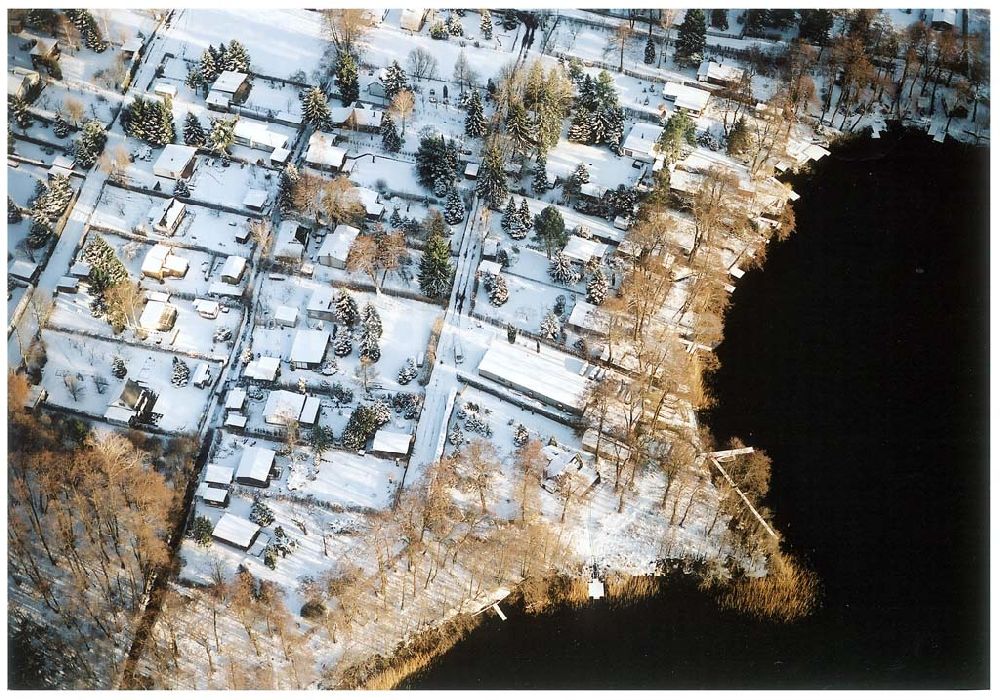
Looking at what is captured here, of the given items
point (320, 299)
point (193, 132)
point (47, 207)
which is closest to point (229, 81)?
point (193, 132)

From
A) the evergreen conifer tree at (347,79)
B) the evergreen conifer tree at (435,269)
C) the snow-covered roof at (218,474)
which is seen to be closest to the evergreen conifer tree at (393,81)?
the evergreen conifer tree at (347,79)

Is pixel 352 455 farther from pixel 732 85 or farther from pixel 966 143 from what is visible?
pixel 966 143

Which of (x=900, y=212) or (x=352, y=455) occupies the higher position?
(x=900, y=212)

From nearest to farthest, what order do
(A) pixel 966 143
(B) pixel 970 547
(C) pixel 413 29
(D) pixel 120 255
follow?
(B) pixel 970 547
(D) pixel 120 255
(A) pixel 966 143
(C) pixel 413 29

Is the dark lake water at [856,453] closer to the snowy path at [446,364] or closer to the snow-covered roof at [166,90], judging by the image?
the snowy path at [446,364]

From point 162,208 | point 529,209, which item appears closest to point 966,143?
point 529,209

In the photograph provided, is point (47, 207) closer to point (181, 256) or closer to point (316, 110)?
point (181, 256)
